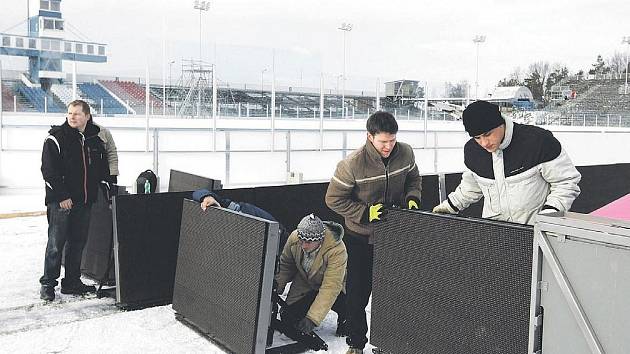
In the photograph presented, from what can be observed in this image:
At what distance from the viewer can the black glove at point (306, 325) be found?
3969 millimetres

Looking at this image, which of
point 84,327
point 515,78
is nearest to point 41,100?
point 84,327

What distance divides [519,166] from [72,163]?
10.9ft

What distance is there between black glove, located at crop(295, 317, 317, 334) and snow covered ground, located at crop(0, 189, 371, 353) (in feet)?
0.59

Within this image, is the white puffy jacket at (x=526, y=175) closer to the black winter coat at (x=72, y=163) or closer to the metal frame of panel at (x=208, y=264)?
the metal frame of panel at (x=208, y=264)

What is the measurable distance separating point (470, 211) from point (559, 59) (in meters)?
36.8

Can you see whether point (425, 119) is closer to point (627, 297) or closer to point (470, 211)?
point (470, 211)

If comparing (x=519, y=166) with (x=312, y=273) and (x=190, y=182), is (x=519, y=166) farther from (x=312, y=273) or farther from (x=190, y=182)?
(x=190, y=182)

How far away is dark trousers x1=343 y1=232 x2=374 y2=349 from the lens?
148 inches

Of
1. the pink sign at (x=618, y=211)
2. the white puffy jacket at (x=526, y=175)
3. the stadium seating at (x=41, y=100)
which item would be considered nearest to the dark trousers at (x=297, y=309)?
the white puffy jacket at (x=526, y=175)

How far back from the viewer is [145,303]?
4758mm

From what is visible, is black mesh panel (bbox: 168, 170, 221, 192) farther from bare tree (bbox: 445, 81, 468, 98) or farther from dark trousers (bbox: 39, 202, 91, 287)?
bare tree (bbox: 445, 81, 468, 98)

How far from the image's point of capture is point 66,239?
497 centimetres

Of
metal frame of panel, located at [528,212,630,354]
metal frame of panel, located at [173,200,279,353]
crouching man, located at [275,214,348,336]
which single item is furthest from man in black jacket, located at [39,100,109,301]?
metal frame of panel, located at [528,212,630,354]

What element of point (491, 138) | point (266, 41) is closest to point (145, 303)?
point (491, 138)
